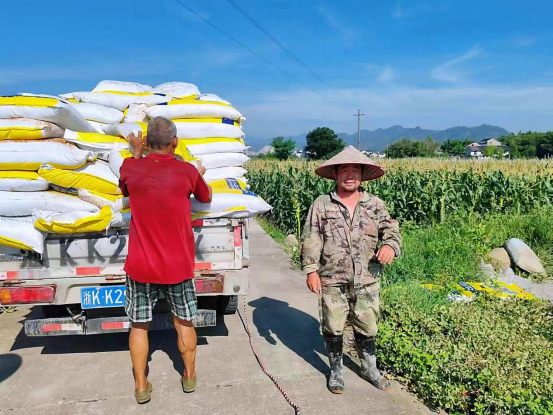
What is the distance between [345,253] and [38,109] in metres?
2.74

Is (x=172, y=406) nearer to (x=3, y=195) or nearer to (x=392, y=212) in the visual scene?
(x=3, y=195)

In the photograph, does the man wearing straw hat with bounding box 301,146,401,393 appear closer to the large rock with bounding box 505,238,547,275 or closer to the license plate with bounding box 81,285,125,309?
the license plate with bounding box 81,285,125,309

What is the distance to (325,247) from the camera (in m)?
3.21

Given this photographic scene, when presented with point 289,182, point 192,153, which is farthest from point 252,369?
point 289,182

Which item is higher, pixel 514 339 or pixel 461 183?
pixel 461 183

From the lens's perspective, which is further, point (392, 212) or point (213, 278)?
point (392, 212)

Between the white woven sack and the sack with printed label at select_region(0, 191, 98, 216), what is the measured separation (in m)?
1.27

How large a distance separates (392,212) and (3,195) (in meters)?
7.28

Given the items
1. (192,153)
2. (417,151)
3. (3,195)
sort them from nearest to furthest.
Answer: (3,195) → (192,153) → (417,151)

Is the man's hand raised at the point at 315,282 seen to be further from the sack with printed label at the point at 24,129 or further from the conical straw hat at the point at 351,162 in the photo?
the sack with printed label at the point at 24,129

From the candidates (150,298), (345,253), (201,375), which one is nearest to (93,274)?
(150,298)

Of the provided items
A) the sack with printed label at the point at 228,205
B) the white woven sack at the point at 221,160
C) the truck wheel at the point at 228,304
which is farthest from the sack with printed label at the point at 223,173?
the truck wheel at the point at 228,304

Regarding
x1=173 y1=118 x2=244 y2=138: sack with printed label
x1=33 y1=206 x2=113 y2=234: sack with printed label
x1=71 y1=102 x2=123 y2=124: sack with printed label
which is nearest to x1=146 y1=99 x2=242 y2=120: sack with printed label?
x1=173 y1=118 x2=244 y2=138: sack with printed label

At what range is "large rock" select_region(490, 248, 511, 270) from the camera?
6290 mm
